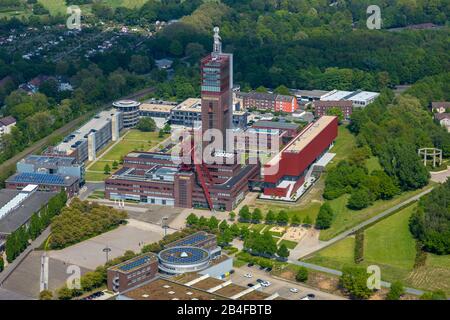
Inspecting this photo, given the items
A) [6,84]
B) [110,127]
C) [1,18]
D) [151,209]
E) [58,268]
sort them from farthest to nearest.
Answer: [1,18]
[6,84]
[110,127]
[151,209]
[58,268]

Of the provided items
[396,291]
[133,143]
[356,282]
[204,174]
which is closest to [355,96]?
[133,143]

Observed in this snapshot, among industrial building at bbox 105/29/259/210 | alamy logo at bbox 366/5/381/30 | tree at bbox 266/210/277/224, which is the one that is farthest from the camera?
alamy logo at bbox 366/5/381/30

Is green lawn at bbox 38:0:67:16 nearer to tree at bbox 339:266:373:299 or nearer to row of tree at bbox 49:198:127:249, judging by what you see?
row of tree at bbox 49:198:127:249

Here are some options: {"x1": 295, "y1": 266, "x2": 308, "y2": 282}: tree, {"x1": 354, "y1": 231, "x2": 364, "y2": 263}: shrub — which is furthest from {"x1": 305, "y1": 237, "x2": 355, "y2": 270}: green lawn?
{"x1": 295, "y1": 266, "x2": 308, "y2": 282}: tree

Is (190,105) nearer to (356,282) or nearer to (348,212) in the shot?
(348,212)

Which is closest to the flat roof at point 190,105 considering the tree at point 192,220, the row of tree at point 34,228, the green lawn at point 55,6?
the row of tree at point 34,228
